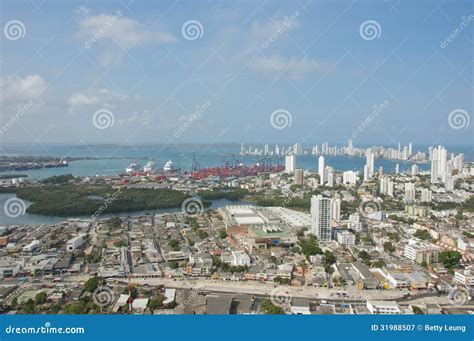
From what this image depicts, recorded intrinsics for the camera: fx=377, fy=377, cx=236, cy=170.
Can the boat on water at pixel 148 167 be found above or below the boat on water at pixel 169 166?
below

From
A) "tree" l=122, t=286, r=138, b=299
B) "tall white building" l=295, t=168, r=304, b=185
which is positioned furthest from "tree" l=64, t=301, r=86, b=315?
"tall white building" l=295, t=168, r=304, b=185

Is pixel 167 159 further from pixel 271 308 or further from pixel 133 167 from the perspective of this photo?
pixel 271 308

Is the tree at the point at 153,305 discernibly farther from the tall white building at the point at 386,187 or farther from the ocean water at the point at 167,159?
the tall white building at the point at 386,187

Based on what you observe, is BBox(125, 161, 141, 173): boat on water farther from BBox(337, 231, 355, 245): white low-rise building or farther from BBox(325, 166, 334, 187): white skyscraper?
BBox(337, 231, 355, 245): white low-rise building

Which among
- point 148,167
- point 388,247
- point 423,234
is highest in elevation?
point 148,167

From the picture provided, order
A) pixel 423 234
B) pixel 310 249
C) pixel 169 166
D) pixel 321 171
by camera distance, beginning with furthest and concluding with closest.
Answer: pixel 321 171 → pixel 169 166 → pixel 423 234 → pixel 310 249

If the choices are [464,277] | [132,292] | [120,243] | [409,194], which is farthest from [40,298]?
[409,194]

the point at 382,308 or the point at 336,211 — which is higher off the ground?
the point at 336,211

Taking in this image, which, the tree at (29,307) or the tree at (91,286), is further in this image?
the tree at (91,286)

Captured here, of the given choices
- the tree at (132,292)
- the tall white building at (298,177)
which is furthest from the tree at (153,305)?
the tall white building at (298,177)
